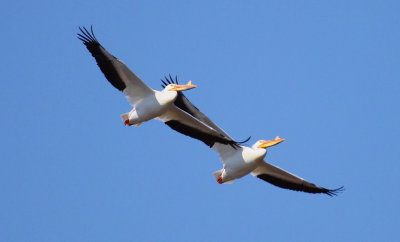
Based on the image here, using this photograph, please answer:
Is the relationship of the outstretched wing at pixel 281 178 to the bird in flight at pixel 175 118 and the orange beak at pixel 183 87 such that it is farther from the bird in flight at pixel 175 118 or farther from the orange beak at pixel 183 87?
the orange beak at pixel 183 87

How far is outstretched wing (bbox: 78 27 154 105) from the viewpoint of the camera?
23453 mm

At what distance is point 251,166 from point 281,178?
1180 millimetres

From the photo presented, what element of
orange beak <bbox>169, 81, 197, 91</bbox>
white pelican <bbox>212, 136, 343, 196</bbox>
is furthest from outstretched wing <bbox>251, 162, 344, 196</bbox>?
orange beak <bbox>169, 81, 197, 91</bbox>

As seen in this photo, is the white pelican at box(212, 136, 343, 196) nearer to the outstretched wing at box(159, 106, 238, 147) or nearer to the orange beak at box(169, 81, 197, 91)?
the outstretched wing at box(159, 106, 238, 147)

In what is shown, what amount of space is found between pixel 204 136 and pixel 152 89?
182cm

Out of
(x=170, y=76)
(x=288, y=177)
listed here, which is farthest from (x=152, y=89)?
(x=288, y=177)

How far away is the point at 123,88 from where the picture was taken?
24.1 metres

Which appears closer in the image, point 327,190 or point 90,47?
point 90,47

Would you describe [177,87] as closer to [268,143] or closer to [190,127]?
[190,127]

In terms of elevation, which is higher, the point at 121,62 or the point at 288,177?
the point at 121,62

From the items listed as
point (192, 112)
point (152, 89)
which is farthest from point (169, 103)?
point (192, 112)

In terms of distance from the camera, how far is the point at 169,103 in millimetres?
24016

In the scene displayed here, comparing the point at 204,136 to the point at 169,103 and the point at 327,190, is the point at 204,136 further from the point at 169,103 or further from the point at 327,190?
the point at 327,190

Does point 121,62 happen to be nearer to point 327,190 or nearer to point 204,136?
point 204,136
